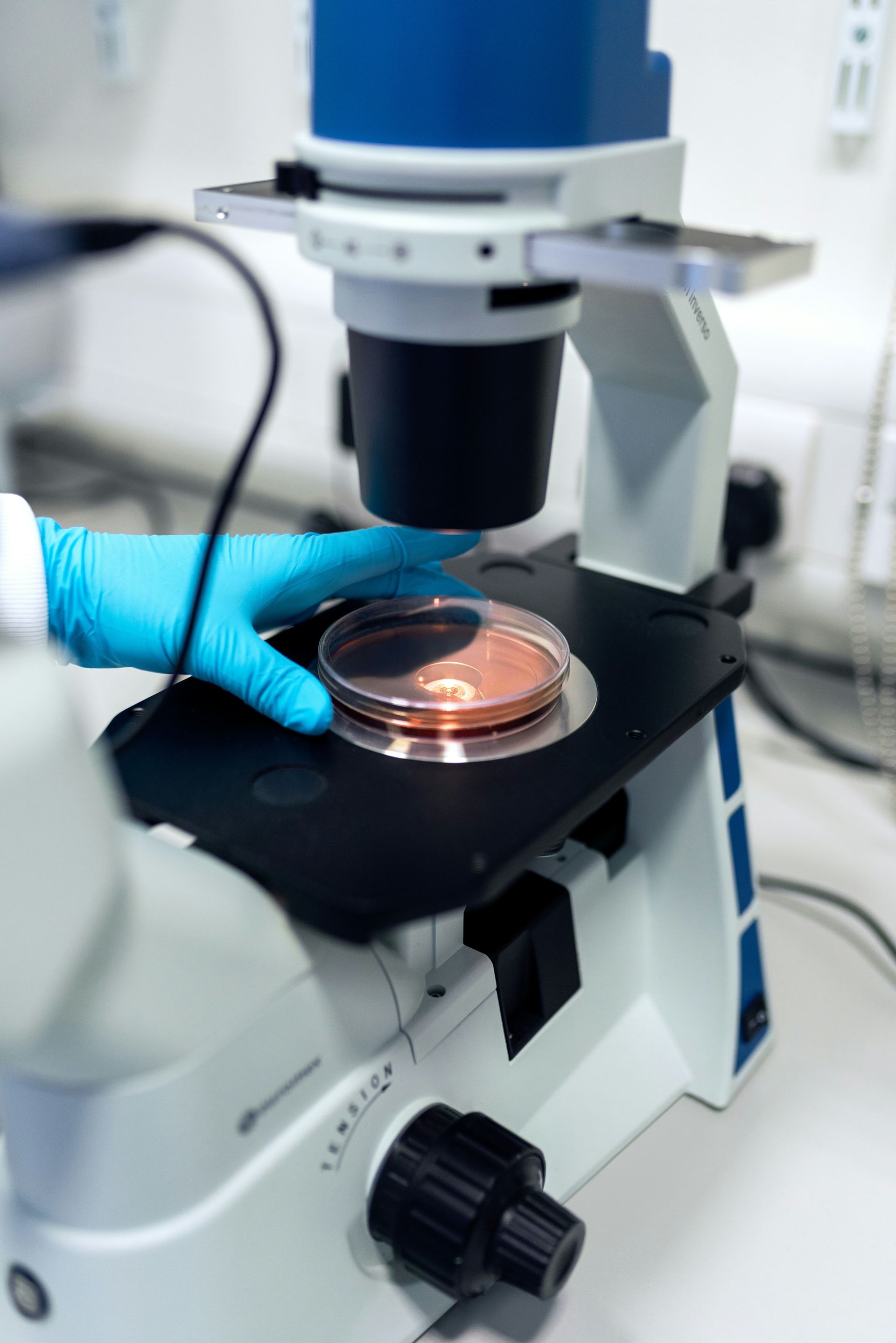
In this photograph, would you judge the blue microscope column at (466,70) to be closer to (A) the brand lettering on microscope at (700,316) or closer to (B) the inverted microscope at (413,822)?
(B) the inverted microscope at (413,822)

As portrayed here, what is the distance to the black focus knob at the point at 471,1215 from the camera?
54 cm

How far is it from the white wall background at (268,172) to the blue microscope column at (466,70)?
30 centimetres

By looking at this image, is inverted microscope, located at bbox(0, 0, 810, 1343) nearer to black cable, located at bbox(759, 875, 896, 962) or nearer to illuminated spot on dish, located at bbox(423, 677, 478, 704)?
illuminated spot on dish, located at bbox(423, 677, 478, 704)

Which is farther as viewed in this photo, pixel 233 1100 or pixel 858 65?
pixel 858 65

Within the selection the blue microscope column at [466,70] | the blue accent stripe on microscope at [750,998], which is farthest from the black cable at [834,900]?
the blue microscope column at [466,70]

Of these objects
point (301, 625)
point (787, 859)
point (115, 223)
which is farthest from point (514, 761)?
point (787, 859)

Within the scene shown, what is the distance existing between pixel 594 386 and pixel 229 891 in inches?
16.6

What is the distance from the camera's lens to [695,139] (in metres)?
1.11

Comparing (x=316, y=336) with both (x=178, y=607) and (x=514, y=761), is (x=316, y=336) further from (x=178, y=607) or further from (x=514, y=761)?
(x=514, y=761)

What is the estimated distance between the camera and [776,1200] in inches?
27.4

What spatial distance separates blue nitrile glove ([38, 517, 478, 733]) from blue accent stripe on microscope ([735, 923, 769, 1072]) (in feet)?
1.00

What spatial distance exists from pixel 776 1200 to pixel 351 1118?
304 millimetres

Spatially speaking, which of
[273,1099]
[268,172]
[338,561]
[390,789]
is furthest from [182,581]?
[268,172]

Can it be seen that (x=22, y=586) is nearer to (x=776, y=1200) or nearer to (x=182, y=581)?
(x=182, y=581)
